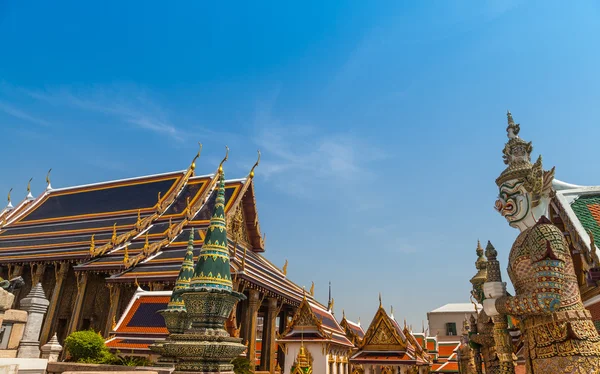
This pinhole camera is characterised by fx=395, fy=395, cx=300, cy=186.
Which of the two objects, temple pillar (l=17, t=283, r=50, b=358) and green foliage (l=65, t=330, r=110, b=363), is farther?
green foliage (l=65, t=330, r=110, b=363)

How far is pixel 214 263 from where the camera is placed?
179 inches

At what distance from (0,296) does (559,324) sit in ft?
17.0

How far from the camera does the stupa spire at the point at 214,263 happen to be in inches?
173

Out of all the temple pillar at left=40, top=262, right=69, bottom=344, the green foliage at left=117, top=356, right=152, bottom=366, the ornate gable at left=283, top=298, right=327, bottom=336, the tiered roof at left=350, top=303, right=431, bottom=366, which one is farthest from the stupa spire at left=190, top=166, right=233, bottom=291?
the temple pillar at left=40, top=262, right=69, bottom=344

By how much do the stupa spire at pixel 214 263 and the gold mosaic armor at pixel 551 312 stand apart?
9.30ft

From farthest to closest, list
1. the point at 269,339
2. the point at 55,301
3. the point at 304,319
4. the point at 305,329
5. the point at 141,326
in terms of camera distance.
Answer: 1. the point at 55,301
2. the point at 269,339
3. the point at 304,319
4. the point at 305,329
5. the point at 141,326

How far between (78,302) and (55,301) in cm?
171

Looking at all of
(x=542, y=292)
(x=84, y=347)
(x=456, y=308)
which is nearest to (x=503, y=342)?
(x=542, y=292)

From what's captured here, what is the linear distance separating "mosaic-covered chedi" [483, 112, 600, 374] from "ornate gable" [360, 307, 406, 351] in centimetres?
722

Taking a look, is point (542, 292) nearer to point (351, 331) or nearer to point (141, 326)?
point (141, 326)

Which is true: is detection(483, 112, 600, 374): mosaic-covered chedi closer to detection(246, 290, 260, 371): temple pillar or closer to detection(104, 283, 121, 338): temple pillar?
detection(246, 290, 260, 371): temple pillar

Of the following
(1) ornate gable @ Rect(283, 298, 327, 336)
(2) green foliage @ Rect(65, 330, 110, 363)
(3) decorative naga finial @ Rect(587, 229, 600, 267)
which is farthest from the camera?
(1) ornate gable @ Rect(283, 298, 327, 336)

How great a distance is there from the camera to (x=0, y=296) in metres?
3.93

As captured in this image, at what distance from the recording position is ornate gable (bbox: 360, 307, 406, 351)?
34.2ft
